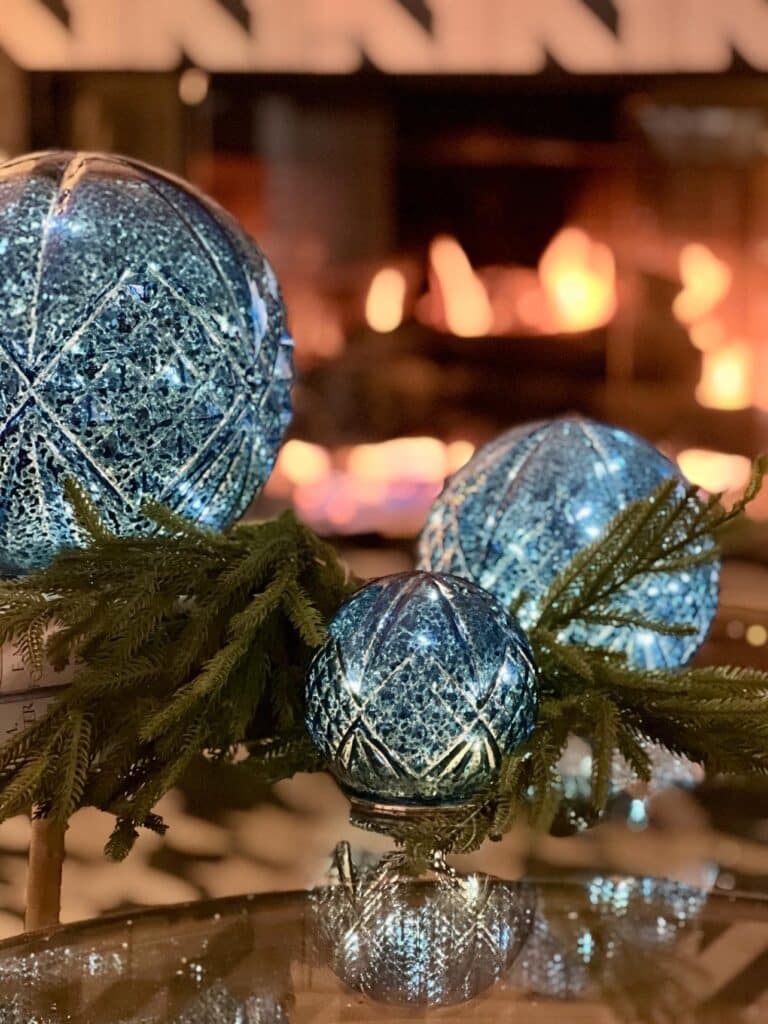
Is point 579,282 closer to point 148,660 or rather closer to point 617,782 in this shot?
point 617,782

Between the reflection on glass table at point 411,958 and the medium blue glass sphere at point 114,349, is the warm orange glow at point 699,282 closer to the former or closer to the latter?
the medium blue glass sphere at point 114,349

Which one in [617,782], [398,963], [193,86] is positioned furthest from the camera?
[193,86]

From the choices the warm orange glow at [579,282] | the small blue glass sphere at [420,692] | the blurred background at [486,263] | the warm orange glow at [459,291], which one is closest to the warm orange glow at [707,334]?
the blurred background at [486,263]

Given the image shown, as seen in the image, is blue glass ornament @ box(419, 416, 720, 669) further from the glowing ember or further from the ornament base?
the glowing ember

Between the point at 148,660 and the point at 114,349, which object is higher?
the point at 114,349

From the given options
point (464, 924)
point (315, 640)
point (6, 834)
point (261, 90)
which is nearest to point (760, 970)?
point (464, 924)

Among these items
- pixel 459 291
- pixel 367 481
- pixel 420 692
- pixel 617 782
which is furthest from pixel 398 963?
pixel 459 291

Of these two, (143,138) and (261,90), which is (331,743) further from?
(261,90)
